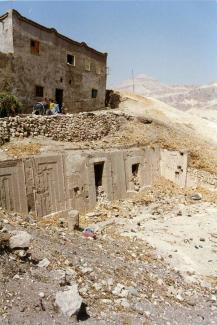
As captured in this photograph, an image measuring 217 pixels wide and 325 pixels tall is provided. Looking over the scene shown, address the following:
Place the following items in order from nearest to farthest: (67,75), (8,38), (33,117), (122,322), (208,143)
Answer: (122,322) < (33,117) < (8,38) < (208,143) < (67,75)

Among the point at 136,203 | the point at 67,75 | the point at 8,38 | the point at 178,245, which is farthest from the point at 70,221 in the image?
the point at 67,75

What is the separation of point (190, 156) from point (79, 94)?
927cm

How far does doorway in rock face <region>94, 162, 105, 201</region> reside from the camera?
1587 centimetres

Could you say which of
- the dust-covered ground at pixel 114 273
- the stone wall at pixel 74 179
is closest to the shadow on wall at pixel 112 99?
the stone wall at pixel 74 179

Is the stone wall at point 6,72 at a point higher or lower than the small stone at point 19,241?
higher

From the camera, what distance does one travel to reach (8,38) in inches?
791

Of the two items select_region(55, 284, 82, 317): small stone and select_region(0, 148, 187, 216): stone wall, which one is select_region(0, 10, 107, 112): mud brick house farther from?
select_region(55, 284, 82, 317): small stone

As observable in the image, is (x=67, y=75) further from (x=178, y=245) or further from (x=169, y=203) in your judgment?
(x=178, y=245)

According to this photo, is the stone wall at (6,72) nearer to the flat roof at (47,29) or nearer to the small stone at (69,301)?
the flat roof at (47,29)

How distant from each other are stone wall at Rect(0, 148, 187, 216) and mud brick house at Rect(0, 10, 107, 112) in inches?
290

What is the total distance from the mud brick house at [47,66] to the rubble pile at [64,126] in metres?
4.20

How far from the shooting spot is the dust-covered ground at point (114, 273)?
22.6 ft

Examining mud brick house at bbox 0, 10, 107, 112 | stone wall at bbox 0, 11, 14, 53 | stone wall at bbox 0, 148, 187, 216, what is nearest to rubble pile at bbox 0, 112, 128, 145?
stone wall at bbox 0, 148, 187, 216

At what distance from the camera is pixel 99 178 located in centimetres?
1625
